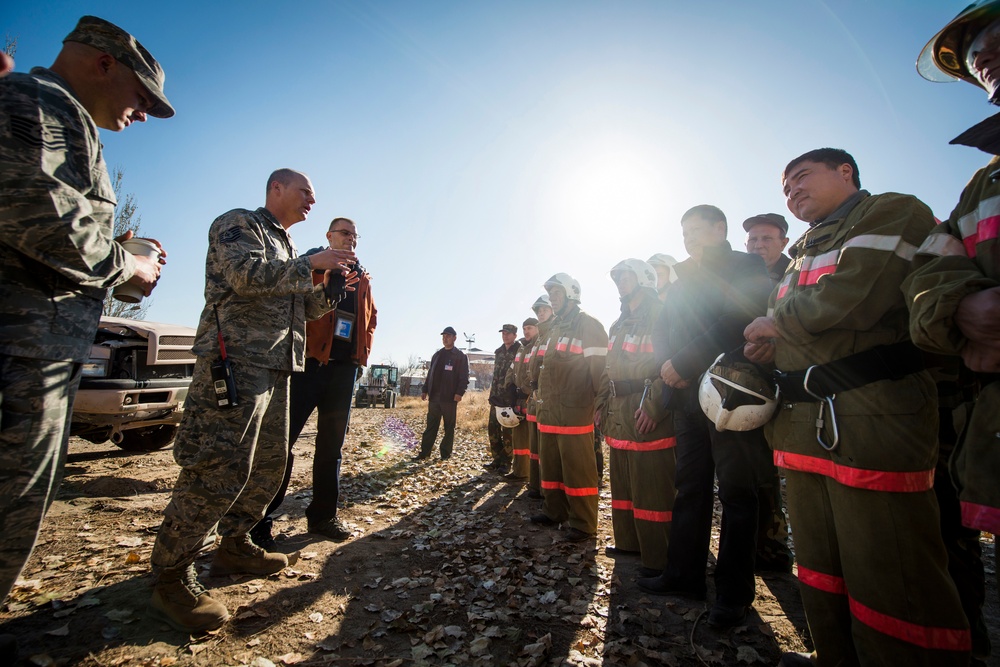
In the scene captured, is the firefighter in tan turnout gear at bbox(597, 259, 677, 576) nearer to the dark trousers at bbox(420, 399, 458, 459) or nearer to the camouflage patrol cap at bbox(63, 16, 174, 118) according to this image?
the camouflage patrol cap at bbox(63, 16, 174, 118)

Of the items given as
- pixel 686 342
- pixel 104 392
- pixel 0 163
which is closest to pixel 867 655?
pixel 686 342

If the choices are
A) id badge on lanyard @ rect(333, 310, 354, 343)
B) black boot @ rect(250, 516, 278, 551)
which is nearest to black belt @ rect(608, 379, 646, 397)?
id badge on lanyard @ rect(333, 310, 354, 343)

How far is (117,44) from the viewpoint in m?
1.95

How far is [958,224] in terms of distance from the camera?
1557 mm

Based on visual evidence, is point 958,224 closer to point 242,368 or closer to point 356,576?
point 242,368

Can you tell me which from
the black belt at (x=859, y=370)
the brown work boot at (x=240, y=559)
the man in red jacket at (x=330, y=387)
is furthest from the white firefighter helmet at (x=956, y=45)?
the brown work boot at (x=240, y=559)

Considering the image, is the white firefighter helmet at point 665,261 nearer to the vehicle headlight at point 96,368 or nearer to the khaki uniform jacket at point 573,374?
the khaki uniform jacket at point 573,374

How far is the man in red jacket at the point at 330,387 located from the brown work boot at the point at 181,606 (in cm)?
148

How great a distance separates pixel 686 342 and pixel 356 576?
3.15m

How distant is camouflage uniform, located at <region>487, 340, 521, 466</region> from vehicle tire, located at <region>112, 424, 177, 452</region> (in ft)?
17.4

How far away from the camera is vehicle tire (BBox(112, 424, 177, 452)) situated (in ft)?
21.3

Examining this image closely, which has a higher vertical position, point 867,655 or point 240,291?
point 240,291

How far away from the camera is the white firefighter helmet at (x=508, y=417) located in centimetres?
726

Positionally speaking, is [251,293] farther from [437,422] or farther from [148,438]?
[437,422]
